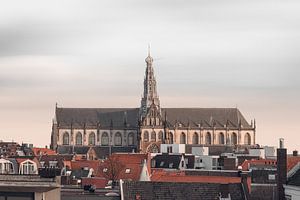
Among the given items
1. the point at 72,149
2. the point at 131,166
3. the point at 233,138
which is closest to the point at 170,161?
the point at 131,166

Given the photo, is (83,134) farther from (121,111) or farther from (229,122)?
(229,122)

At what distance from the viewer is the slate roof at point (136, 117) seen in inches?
6968

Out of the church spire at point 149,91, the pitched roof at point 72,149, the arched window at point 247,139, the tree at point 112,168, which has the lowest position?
the tree at point 112,168

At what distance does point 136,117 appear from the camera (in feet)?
595

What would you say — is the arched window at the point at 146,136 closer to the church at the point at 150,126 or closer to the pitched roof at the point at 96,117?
the church at the point at 150,126

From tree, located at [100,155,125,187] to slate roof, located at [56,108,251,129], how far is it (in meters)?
84.8

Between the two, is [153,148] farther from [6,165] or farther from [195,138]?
[6,165]

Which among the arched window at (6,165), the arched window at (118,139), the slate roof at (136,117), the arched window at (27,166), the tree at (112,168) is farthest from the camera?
the arched window at (118,139)

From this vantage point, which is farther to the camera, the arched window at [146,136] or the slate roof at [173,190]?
the arched window at [146,136]

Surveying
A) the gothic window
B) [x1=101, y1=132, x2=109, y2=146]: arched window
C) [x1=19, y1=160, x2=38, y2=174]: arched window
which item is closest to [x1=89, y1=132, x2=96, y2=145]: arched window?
[x1=101, y1=132, x2=109, y2=146]: arched window

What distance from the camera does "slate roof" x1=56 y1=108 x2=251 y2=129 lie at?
176975 mm

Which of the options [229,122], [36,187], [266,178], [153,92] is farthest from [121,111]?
[36,187]

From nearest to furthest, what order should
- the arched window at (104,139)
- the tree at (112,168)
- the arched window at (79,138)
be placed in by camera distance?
1. the tree at (112,168)
2. the arched window at (79,138)
3. the arched window at (104,139)

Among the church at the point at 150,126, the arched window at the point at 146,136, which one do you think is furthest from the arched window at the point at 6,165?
the arched window at the point at 146,136
